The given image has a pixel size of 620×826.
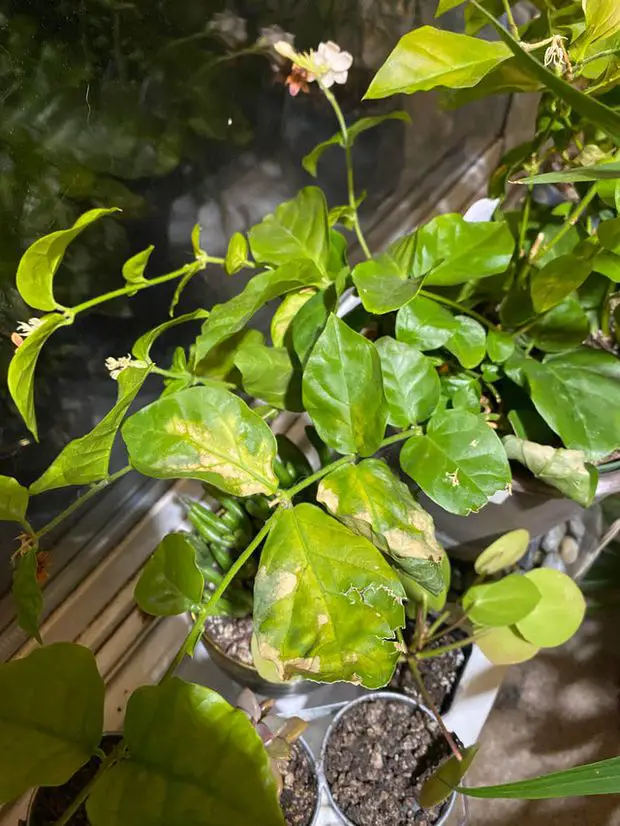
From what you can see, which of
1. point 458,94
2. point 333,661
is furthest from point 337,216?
point 333,661

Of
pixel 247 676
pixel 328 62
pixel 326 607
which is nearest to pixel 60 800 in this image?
pixel 247 676

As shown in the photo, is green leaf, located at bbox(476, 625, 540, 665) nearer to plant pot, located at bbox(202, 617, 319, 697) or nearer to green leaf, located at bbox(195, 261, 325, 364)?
plant pot, located at bbox(202, 617, 319, 697)

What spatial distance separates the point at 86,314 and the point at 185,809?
0.46 m

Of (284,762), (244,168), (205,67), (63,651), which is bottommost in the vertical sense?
(284,762)

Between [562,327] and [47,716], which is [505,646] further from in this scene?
[47,716]

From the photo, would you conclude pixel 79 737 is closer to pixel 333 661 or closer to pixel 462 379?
pixel 333 661

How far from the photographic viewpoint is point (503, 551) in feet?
2.17

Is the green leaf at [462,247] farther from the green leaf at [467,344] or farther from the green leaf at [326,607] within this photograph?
the green leaf at [326,607]

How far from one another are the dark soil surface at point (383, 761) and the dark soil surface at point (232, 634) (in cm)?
12

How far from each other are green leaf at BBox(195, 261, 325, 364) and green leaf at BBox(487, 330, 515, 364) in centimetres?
15

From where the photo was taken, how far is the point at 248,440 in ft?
1.48

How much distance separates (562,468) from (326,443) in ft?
0.60

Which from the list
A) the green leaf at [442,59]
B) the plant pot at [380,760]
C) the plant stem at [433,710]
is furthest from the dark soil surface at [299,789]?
the green leaf at [442,59]

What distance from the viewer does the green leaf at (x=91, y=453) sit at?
437mm
